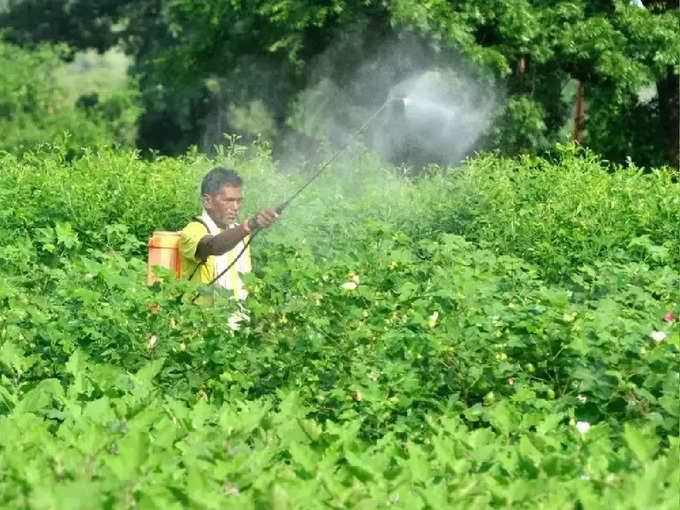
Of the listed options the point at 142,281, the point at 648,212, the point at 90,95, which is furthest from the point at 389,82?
the point at 90,95

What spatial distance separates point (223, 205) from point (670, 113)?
16.0 m

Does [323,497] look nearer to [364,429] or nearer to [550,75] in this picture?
[364,429]

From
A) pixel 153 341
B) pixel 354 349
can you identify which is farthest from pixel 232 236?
pixel 354 349

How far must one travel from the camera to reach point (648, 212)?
11.5m

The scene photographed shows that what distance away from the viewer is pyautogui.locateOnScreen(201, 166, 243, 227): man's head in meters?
A: 8.66

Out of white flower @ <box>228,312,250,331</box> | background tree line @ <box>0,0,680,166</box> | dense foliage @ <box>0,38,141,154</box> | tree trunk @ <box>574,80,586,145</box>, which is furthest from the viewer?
dense foliage @ <box>0,38,141,154</box>

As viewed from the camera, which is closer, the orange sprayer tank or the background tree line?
the orange sprayer tank

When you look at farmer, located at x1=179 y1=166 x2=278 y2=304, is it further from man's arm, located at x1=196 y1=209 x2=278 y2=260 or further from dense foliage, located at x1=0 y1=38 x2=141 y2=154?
dense foliage, located at x1=0 y1=38 x2=141 y2=154

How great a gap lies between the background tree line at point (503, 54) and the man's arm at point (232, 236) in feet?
44.5

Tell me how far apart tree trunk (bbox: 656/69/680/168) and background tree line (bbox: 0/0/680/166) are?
19mm

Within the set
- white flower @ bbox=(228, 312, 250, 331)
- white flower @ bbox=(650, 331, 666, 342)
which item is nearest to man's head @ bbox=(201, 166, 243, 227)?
white flower @ bbox=(228, 312, 250, 331)

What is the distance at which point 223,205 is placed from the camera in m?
8.77

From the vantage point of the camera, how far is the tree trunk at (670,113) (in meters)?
23.8

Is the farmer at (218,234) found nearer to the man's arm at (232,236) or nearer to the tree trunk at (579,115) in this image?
the man's arm at (232,236)
